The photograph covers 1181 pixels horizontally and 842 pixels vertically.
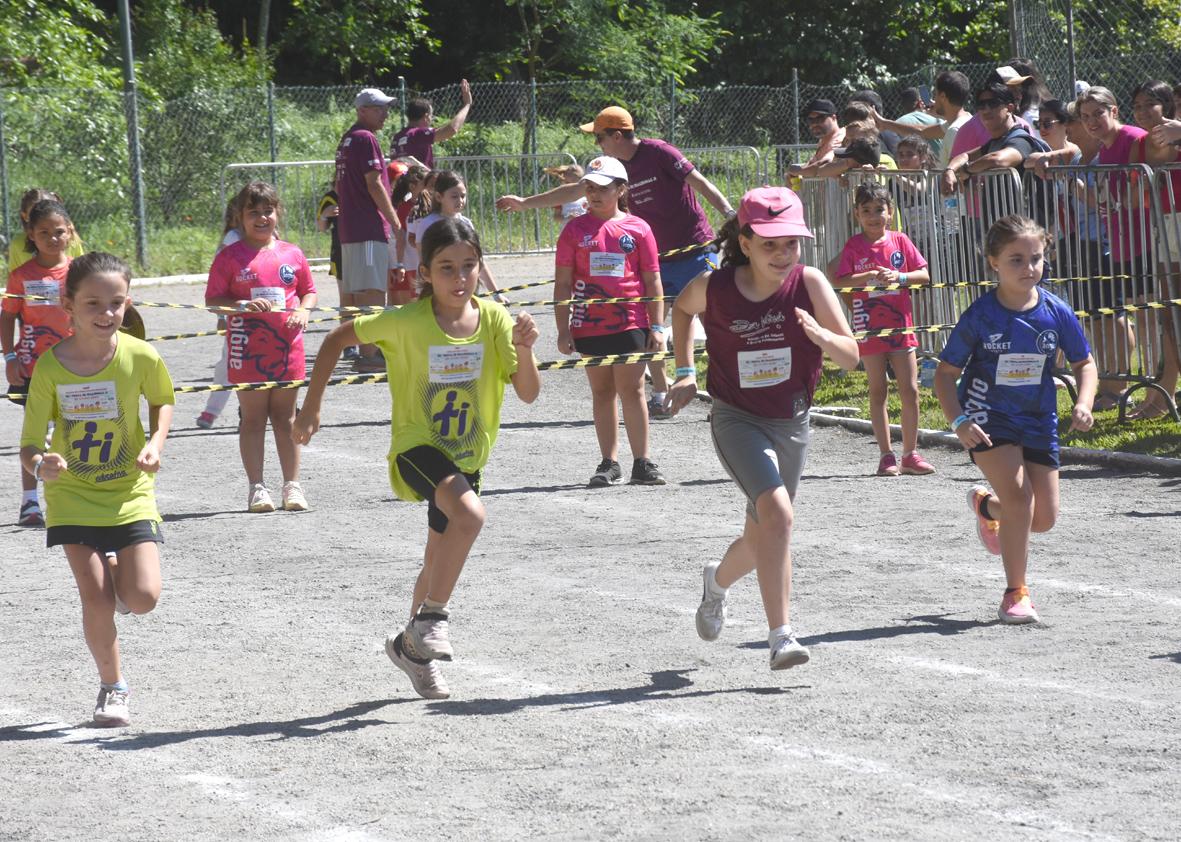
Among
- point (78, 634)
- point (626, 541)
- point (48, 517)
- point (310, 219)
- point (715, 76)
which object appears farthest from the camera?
point (715, 76)

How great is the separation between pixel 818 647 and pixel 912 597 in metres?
0.93

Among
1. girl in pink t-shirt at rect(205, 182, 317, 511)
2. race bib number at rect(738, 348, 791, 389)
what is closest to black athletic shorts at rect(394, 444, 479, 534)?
race bib number at rect(738, 348, 791, 389)

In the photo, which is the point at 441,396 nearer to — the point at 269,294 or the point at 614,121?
the point at 269,294

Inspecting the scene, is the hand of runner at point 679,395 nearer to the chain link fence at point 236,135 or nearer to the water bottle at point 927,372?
the water bottle at point 927,372

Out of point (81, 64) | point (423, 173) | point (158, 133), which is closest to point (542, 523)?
point (423, 173)

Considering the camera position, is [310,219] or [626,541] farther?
[310,219]

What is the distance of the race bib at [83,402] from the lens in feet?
19.7

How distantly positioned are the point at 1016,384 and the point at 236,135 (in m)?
22.4

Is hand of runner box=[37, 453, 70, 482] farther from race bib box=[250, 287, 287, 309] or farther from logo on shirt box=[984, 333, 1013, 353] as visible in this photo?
race bib box=[250, 287, 287, 309]

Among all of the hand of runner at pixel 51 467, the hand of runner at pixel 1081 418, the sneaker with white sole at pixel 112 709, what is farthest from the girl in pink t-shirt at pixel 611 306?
the hand of runner at pixel 51 467

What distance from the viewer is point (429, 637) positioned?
602cm

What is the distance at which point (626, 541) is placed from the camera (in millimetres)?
8719

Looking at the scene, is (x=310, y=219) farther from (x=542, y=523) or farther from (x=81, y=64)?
(x=542, y=523)

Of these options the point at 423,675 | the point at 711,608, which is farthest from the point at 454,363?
the point at 711,608
